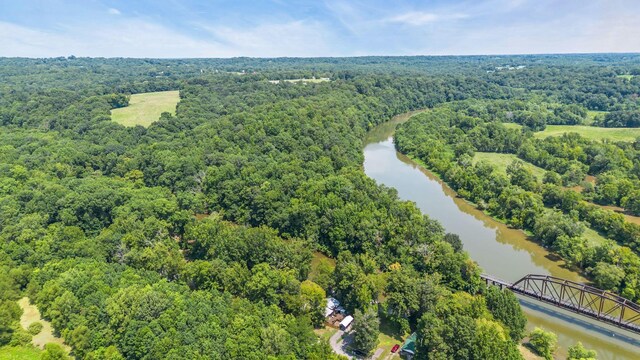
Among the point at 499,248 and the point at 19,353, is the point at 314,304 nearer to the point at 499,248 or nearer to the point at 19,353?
the point at 19,353

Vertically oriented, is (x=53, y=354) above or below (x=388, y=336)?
above

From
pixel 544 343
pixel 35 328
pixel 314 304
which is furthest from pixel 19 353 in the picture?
pixel 544 343

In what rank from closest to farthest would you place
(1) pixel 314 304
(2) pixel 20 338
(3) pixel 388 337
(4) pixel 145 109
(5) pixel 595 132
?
1. (2) pixel 20 338
2. (3) pixel 388 337
3. (1) pixel 314 304
4. (4) pixel 145 109
5. (5) pixel 595 132

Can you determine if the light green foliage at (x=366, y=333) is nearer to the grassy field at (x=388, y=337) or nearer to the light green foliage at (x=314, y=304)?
the grassy field at (x=388, y=337)

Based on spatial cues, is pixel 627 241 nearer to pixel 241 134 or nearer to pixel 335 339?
pixel 335 339

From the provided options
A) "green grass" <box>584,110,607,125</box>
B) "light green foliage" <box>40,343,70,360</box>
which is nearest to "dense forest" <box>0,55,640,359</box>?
"light green foliage" <box>40,343,70,360</box>
